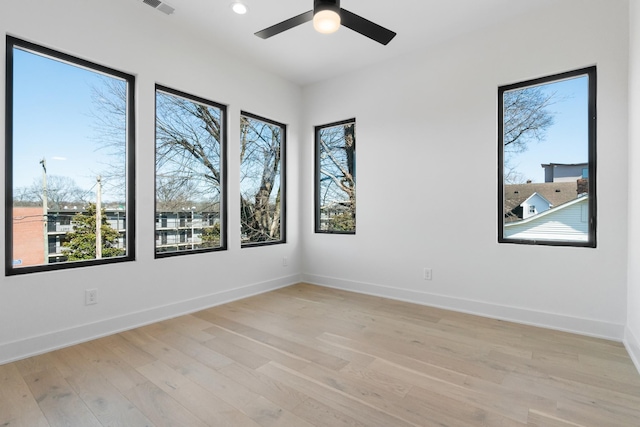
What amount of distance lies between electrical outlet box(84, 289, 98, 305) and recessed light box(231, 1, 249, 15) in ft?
9.12

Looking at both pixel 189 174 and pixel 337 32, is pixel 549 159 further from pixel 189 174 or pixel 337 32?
pixel 189 174

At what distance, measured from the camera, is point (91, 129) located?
2.86 meters

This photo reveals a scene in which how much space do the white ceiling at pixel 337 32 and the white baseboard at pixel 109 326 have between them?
2.83 metres

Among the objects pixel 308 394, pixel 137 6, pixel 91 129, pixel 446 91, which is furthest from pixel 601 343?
pixel 137 6

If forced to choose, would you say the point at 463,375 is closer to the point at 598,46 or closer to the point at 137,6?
the point at 598,46

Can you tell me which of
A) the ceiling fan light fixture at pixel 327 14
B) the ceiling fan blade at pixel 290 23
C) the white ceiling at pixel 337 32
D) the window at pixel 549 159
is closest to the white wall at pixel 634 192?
the window at pixel 549 159

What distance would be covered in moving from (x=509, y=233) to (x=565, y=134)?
103 cm

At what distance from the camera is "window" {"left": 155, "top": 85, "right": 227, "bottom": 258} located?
3.34 metres

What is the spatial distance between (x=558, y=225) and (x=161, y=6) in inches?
164

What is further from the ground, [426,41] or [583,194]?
[426,41]

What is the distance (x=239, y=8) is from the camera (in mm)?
2984

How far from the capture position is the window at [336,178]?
14.7 ft

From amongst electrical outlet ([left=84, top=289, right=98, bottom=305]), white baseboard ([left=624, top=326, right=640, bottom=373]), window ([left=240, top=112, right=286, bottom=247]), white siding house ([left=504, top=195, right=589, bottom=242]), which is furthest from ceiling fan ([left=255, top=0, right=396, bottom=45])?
white baseboard ([left=624, top=326, right=640, bottom=373])

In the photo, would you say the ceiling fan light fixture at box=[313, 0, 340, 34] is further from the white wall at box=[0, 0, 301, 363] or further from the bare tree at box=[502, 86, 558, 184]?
the bare tree at box=[502, 86, 558, 184]
